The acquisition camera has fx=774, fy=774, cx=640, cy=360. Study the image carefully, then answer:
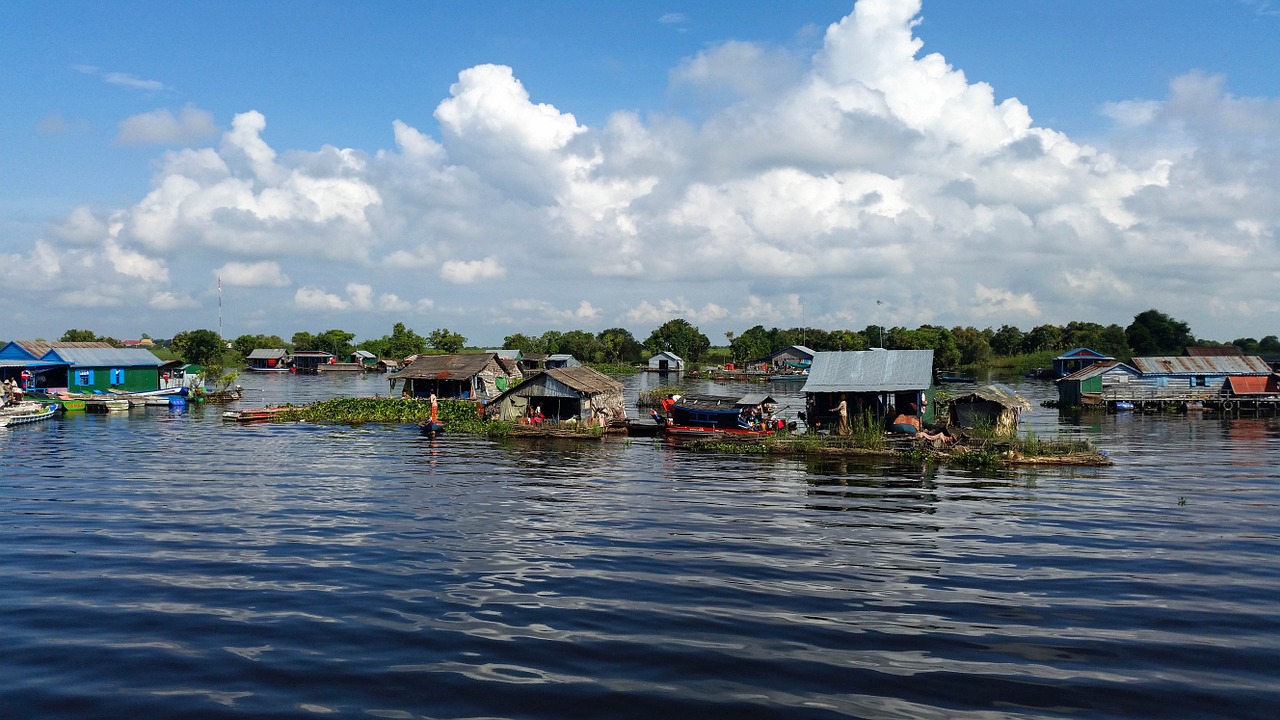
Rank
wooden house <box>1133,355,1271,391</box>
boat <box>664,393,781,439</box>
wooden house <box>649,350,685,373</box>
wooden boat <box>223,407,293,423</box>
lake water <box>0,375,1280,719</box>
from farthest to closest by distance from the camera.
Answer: wooden house <box>649,350,685,373</box>, wooden house <box>1133,355,1271,391</box>, wooden boat <box>223,407,293,423</box>, boat <box>664,393,781,439</box>, lake water <box>0,375,1280,719</box>

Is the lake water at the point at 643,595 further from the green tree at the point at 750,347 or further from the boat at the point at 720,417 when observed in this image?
the green tree at the point at 750,347

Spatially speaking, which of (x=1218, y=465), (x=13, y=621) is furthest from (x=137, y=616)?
(x=1218, y=465)

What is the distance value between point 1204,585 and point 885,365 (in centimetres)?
2033

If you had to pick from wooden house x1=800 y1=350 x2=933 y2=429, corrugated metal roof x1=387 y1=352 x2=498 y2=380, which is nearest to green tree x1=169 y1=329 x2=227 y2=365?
corrugated metal roof x1=387 y1=352 x2=498 y2=380

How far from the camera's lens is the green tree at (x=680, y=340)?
5108 inches

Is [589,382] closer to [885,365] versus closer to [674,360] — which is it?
[885,365]

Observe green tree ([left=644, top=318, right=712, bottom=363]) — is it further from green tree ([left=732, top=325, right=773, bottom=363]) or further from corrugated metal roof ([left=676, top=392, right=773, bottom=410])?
corrugated metal roof ([left=676, top=392, right=773, bottom=410])

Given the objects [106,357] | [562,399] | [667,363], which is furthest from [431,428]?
[667,363]

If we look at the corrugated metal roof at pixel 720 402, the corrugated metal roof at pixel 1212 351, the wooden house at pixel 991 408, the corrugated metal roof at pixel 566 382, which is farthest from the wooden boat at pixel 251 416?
the corrugated metal roof at pixel 1212 351

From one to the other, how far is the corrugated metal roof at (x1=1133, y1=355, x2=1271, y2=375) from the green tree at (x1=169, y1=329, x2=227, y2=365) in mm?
108086

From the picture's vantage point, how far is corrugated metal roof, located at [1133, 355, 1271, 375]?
54.3 metres

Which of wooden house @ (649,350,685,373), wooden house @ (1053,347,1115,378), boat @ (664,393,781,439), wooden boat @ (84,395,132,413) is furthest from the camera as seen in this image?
wooden house @ (649,350,685,373)

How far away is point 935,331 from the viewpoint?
11338 centimetres

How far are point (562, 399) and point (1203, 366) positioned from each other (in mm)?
46567
